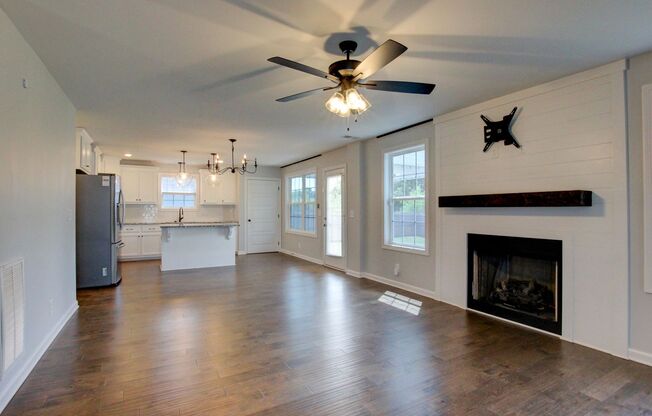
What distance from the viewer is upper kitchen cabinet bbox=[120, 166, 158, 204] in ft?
26.1

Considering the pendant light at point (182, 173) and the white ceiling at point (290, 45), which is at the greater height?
the white ceiling at point (290, 45)

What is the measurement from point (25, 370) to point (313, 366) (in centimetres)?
210

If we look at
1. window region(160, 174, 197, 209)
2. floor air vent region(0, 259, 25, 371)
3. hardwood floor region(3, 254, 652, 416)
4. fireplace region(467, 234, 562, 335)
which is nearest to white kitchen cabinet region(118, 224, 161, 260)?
window region(160, 174, 197, 209)

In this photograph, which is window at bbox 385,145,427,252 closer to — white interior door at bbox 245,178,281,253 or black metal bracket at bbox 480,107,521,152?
black metal bracket at bbox 480,107,521,152

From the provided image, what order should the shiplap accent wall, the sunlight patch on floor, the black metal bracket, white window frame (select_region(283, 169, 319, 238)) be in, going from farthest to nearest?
1. white window frame (select_region(283, 169, 319, 238))
2. the sunlight patch on floor
3. the black metal bracket
4. the shiplap accent wall

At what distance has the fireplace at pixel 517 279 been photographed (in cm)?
337

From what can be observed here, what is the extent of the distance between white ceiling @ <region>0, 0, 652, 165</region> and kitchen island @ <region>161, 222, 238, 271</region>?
3046 mm

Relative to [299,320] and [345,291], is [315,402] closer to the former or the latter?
[299,320]

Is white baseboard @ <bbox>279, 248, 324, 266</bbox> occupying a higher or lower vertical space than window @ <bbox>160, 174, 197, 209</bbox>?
lower

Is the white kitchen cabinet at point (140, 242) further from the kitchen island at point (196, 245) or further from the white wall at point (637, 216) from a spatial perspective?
the white wall at point (637, 216)

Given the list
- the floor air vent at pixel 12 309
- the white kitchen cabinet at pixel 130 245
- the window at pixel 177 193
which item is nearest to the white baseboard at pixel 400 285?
the floor air vent at pixel 12 309

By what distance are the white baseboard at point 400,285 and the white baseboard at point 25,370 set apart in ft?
13.8

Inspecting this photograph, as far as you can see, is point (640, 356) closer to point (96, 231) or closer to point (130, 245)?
point (96, 231)

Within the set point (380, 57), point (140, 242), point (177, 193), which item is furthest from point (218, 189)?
point (380, 57)
